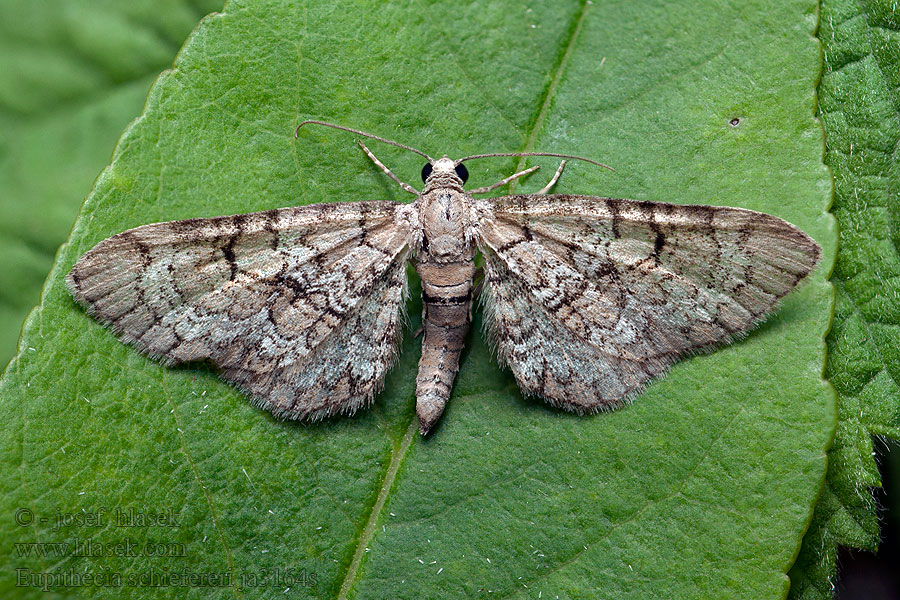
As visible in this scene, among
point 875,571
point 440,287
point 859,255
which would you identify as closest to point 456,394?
point 440,287

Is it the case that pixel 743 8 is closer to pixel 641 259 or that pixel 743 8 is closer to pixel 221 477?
pixel 641 259

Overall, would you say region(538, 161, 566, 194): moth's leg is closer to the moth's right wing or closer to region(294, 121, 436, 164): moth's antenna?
region(294, 121, 436, 164): moth's antenna

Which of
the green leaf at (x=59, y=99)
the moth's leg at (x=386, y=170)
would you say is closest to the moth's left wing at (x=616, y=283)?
the moth's leg at (x=386, y=170)

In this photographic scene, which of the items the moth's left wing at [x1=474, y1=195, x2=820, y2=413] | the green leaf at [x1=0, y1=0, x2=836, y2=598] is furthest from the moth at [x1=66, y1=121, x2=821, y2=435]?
the green leaf at [x1=0, y1=0, x2=836, y2=598]

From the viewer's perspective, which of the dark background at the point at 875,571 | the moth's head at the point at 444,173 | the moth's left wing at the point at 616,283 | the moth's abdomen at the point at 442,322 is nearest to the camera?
the moth's left wing at the point at 616,283

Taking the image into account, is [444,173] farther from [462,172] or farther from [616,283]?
[616,283]

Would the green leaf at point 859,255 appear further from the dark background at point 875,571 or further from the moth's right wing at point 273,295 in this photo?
the moth's right wing at point 273,295

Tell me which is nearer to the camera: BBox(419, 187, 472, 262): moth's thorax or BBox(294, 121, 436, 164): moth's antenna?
BBox(294, 121, 436, 164): moth's antenna

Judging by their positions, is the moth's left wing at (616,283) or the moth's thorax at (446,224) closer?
the moth's left wing at (616,283)
